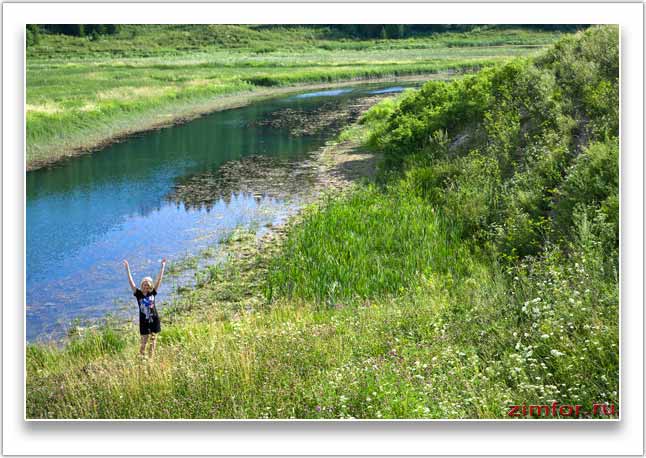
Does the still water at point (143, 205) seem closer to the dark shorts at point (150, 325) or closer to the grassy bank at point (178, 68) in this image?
the grassy bank at point (178, 68)

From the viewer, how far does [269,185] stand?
2355 cm

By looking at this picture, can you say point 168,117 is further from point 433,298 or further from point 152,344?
point 433,298

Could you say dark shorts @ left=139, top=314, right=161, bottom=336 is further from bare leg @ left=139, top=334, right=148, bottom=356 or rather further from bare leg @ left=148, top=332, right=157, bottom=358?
bare leg @ left=139, top=334, right=148, bottom=356

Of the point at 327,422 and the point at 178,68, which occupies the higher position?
the point at 178,68

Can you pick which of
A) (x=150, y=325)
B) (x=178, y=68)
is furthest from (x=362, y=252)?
(x=178, y=68)

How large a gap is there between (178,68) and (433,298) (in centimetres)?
4971

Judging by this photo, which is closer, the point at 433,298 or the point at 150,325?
the point at 150,325

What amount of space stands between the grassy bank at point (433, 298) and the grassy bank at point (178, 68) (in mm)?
3354

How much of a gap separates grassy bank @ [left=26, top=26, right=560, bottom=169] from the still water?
268 centimetres

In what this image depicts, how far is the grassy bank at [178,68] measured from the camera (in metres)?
27.2

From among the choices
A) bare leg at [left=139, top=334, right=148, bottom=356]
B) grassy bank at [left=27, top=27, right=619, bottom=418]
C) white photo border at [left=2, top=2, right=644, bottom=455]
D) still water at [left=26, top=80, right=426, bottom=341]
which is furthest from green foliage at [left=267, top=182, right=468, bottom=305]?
white photo border at [left=2, top=2, right=644, bottom=455]

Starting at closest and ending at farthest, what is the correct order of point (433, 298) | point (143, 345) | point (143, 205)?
point (143, 345) → point (433, 298) → point (143, 205)

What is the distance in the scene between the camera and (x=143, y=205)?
818 inches

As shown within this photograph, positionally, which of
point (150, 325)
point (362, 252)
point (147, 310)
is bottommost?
point (150, 325)
